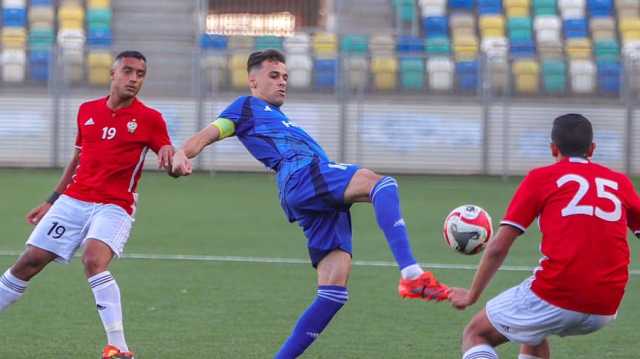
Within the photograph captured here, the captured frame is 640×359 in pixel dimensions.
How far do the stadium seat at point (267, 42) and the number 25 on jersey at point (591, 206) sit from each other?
17.9 meters

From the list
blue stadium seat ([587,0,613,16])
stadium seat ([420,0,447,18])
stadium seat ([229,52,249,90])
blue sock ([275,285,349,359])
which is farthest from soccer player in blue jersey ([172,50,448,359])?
blue stadium seat ([587,0,613,16])

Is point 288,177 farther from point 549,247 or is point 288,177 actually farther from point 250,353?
point 549,247

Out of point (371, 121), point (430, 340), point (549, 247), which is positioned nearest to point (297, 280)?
point (430, 340)

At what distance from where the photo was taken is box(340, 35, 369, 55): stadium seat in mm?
23112

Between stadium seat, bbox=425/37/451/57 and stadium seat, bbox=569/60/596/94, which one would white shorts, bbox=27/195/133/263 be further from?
stadium seat, bbox=569/60/596/94

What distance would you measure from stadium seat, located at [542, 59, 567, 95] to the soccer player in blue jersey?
638 inches

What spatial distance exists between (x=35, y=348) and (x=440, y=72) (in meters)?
15.7

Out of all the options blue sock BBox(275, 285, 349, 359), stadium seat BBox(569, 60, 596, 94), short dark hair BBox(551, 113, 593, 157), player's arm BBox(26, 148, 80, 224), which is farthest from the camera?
stadium seat BBox(569, 60, 596, 94)

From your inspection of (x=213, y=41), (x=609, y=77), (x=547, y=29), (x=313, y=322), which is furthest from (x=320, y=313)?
(x=547, y=29)

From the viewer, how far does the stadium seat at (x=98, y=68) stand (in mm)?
22609

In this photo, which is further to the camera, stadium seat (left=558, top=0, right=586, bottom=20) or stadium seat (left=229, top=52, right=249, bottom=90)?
stadium seat (left=558, top=0, right=586, bottom=20)

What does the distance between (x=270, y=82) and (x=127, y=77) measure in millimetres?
885

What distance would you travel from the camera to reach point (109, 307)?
22.8ft

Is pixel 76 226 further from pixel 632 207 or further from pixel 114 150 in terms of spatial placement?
pixel 632 207
